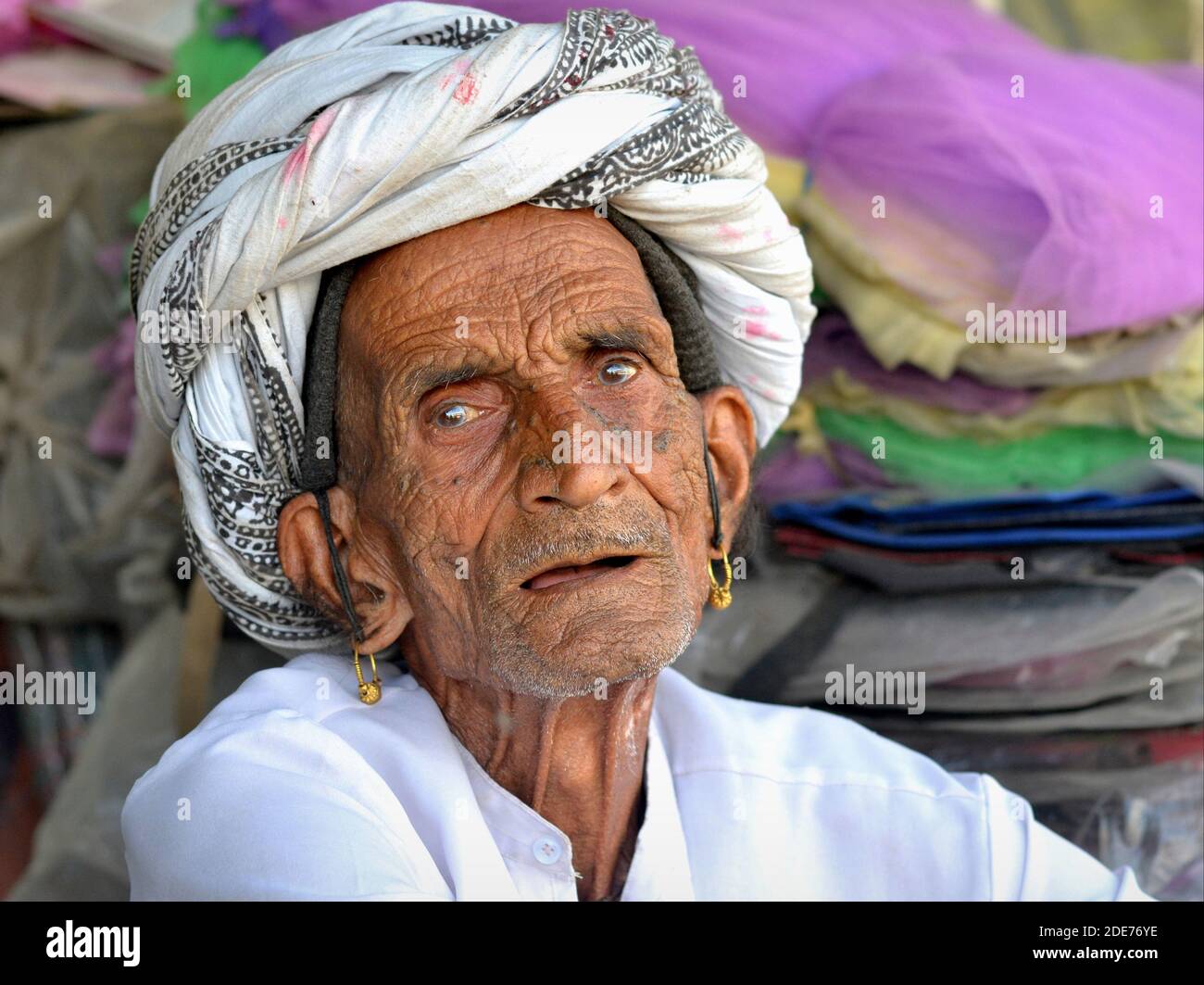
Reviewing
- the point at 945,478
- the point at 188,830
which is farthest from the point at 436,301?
the point at 945,478

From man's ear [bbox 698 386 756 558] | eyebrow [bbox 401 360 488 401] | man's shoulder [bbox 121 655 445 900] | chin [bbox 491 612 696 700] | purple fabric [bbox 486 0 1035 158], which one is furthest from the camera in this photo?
purple fabric [bbox 486 0 1035 158]

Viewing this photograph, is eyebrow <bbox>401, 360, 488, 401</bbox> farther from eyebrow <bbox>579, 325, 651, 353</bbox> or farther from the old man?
eyebrow <bbox>579, 325, 651, 353</bbox>

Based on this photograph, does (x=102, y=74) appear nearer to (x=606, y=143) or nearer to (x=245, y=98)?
(x=245, y=98)

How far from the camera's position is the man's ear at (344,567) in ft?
7.54

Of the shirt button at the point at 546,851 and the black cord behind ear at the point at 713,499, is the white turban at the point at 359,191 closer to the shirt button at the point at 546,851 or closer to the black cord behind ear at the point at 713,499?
the black cord behind ear at the point at 713,499

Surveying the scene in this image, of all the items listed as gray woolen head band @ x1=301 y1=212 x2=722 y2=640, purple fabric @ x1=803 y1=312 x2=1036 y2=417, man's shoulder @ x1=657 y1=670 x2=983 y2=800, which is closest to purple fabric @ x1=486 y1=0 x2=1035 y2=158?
purple fabric @ x1=803 y1=312 x2=1036 y2=417

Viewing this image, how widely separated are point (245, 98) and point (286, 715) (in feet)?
3.06

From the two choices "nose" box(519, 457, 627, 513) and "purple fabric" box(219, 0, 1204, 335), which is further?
"purple fabric" box(219, 0, 1204, 335)

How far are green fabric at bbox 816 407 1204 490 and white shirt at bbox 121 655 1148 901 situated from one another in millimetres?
625

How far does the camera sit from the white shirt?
1.98 meters

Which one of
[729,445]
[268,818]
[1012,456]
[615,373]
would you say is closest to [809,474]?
[1012,456]

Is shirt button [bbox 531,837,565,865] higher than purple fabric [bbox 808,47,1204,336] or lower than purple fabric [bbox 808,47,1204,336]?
lower

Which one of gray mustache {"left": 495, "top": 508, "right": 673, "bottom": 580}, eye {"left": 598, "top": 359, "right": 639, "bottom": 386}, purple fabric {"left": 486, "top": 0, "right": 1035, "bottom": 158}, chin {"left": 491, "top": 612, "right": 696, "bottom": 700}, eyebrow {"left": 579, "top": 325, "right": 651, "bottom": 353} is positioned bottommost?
chin {"left": 491, "top": 612, "right": 696, "bottom": 700}

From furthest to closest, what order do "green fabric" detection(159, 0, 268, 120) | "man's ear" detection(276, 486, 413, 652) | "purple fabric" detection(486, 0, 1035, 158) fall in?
"green fabric" detection(159, 0, 268, 120) < "purple fabric" detection(486, 0, 1035, 158) < "man's ear" detection(276, 486, 413, 652)
